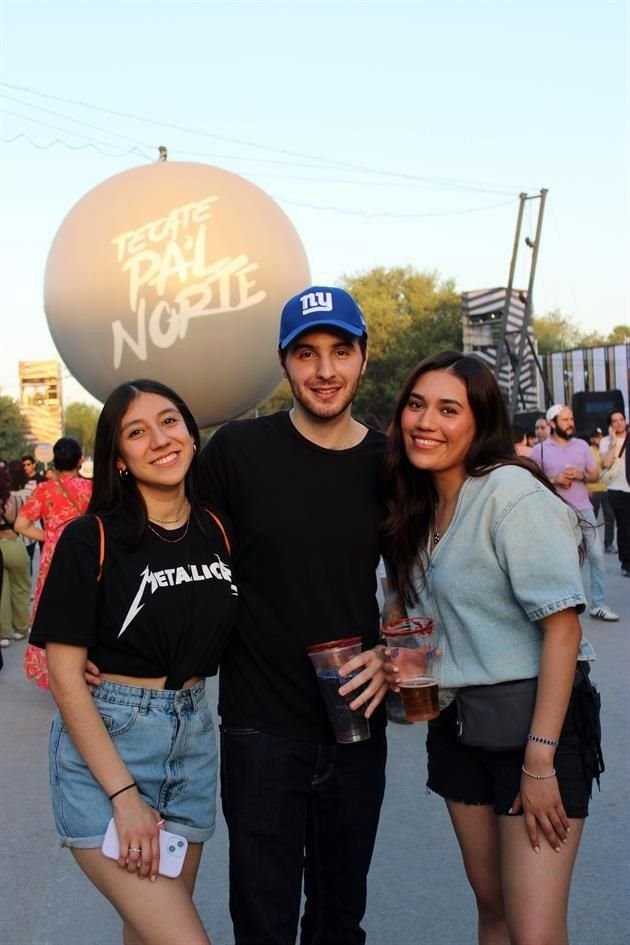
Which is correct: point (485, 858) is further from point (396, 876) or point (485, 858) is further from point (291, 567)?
point (396, 876)

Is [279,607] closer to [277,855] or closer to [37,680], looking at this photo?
[277,855]

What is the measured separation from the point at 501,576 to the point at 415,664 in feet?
1.04

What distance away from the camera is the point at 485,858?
2527 millimetres

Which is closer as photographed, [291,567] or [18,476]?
[291,567]

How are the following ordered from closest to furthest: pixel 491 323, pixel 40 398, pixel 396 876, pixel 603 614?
1. pixel 396 876
2. pixel 603 614
3. pixel 491 323
4. pixel 40 398

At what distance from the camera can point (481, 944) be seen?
2623mm

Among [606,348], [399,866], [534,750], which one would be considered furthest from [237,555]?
[606,348]

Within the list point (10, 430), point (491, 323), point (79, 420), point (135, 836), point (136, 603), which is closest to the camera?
point (135, 836)

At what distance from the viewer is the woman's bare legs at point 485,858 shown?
2.52m

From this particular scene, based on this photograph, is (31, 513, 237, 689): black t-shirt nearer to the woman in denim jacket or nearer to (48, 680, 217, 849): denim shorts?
(48, 680, 217, 849): denim shorts

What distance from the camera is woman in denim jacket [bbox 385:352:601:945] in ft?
7.59

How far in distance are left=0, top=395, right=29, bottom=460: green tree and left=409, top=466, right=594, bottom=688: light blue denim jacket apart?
5926 cm

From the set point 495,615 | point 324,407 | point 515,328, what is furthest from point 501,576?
point 515,328

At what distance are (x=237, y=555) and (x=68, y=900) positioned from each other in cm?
179
